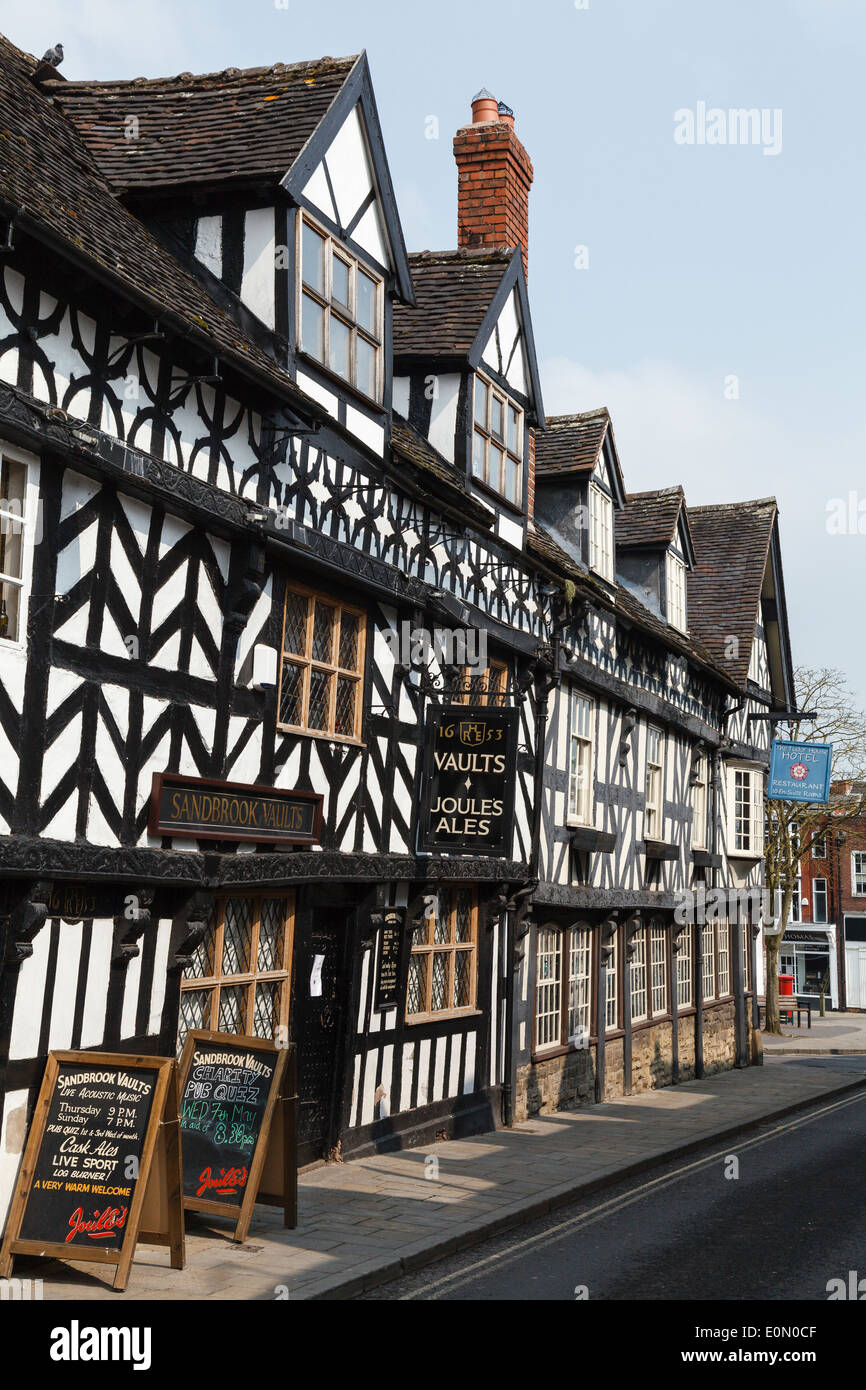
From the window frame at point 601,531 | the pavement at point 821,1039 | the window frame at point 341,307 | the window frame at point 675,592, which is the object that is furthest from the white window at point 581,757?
the pavement at point 821,1039

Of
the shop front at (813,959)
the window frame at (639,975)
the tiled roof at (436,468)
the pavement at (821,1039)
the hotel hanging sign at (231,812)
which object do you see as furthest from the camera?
the shop front at (813,959)

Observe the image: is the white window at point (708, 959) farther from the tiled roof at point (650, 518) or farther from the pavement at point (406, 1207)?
the tiled roof at point (650, 518)

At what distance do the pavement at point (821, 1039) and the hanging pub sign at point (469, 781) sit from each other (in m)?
19.8

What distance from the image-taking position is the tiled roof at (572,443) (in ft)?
57.6

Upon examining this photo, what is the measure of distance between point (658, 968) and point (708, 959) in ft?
11.2

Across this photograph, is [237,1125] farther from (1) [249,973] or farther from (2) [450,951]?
(2) [450,951]

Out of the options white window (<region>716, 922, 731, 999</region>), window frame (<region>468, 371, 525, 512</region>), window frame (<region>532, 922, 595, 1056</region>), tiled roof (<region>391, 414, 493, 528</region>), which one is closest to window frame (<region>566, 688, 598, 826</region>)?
window frame (<region>532, 922, 595, 1056</region>)

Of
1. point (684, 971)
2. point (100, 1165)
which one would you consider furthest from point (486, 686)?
point (684, 971)

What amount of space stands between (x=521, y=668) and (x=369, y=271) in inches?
192

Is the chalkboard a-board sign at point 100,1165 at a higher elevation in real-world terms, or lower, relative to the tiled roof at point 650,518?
lower

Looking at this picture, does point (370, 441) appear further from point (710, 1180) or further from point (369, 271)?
point (710, 1180)

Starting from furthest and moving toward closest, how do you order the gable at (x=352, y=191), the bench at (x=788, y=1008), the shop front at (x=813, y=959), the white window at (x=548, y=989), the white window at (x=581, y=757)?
the shop front at (x=813, y=959) < the bench at (x=788, y=1008) < the white window at (x=581, y=757) < the white window at (x=548, y=989) < the gable at (x=352, y=191)

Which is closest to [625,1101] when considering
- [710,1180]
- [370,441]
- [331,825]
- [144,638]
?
[710,1180]

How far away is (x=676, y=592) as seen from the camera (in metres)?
22.2
